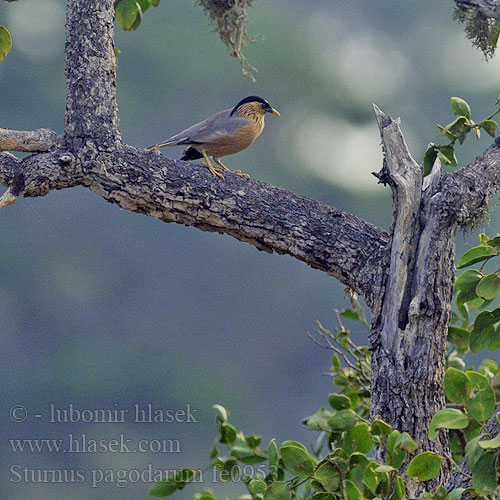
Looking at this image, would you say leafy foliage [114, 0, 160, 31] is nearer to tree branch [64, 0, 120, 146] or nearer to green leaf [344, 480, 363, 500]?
tree branch [64, 0, 120, 146]

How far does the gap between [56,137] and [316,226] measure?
30.7 inches

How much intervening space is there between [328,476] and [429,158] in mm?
935

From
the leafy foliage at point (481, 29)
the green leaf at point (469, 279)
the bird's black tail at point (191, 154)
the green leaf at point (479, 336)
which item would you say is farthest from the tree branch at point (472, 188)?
the bird's black tail at point (191, 154)

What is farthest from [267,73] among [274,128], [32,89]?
[32,89]

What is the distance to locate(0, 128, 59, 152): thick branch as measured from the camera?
7.16 feet

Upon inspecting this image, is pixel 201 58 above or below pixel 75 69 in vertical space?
above

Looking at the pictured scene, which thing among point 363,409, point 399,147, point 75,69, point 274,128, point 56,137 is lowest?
point 363,409

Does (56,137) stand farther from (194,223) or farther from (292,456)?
(292,456)

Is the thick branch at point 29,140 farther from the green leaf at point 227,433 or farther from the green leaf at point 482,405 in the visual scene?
the green leaf at point 482,405

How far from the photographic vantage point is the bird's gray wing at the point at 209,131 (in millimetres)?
2672

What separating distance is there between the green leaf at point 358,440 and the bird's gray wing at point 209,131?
1401 millimetres

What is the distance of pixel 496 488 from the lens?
138cm

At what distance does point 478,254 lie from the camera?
1.93 meters

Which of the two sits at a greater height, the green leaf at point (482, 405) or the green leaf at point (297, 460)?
the green leaf at point (482, 405)
